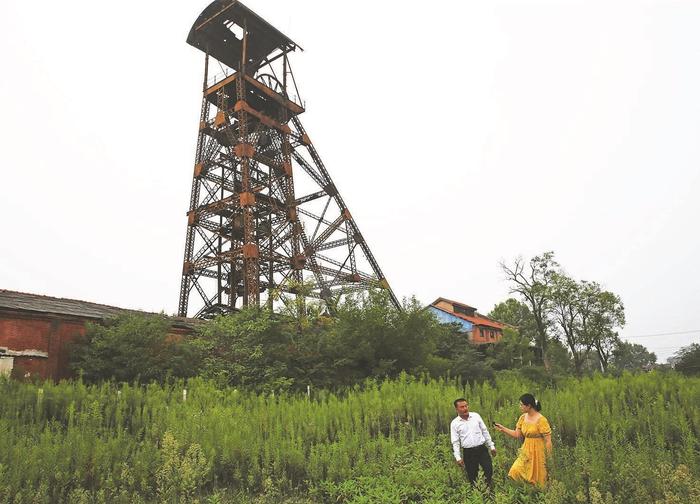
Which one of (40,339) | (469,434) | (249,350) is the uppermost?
(40,339)

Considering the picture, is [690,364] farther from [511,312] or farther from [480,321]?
[511,312]

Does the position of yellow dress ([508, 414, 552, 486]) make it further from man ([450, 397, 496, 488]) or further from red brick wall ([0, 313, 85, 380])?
red brick wall ([0, 313, 85, 380])

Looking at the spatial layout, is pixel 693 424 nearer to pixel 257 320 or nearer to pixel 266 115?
pixel 257 320

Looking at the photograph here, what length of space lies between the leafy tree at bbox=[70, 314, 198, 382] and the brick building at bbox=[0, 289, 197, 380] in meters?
0.51

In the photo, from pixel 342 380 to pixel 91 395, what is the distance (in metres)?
8.12

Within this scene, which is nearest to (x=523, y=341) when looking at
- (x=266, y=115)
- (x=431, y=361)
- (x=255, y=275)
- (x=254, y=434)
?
(x=431, y=361)

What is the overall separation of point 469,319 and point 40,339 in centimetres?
3922

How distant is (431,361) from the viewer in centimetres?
1811

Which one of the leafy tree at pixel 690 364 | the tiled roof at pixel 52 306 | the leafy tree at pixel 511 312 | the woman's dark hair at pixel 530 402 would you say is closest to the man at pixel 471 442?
the woman's dark hair at pixel 530 402

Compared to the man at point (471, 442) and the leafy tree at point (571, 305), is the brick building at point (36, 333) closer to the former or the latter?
the man at point (471, 442)

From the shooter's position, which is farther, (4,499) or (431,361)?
(431,361)


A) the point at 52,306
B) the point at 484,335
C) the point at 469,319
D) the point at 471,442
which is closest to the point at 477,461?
the point at 471,442

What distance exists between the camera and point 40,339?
14477mm

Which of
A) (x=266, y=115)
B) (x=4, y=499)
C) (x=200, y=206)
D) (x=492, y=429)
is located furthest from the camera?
(x=266, y=115)
